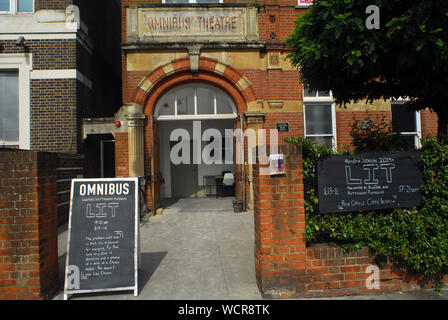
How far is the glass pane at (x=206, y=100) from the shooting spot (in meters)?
8.69

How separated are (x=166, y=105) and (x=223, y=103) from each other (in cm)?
196

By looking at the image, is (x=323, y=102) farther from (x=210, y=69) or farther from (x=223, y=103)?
(x=210, y=69)

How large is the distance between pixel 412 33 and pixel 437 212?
2.31m

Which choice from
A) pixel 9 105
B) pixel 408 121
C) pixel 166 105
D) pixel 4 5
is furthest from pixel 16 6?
pixel 408 121

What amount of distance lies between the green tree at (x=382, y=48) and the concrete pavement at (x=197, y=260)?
Answer: 2909 millimetres

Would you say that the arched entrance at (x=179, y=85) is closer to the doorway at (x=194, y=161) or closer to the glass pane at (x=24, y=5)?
the doorway at (x=194, y=161)

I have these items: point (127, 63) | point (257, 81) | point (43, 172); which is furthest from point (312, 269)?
point (127, 63)

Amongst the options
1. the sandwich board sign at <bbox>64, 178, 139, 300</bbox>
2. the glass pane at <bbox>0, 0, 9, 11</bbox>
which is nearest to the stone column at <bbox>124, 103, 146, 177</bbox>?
the sandwich board sign at <bbox>64, 178, 139, 300</bbox>

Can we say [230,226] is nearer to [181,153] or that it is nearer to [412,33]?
[412,33]

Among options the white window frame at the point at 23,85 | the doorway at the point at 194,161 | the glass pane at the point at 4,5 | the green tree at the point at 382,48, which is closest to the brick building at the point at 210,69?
the white window frame at the point at 23,85

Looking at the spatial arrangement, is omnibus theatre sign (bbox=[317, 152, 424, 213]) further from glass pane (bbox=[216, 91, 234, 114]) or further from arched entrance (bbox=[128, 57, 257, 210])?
glass pane (bbox=[216, 91, 234, 114])

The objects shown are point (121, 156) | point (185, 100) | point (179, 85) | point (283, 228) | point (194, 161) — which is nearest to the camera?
point (283, 228)

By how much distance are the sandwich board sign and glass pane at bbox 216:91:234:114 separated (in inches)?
213

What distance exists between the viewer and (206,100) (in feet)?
28.9
